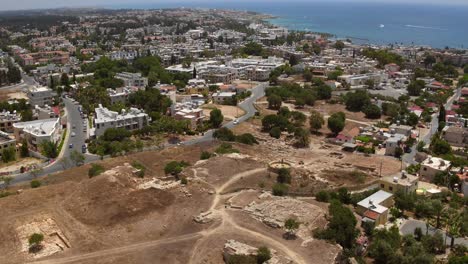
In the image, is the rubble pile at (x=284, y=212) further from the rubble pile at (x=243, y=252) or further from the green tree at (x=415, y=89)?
the green tree at (x=415, y=89)

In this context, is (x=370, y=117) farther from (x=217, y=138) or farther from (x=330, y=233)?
(x=330, y=233)

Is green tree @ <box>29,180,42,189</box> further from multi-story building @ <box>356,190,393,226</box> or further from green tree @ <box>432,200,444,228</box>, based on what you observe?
green tree @ <box>432,200,444,228</box>

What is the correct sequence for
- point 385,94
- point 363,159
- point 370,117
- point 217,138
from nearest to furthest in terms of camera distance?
point 363,159 < point 217,138 < point 370,117 < point 385,94

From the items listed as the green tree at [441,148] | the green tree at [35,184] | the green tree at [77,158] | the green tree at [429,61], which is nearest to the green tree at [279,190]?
the green tree at [35,184]

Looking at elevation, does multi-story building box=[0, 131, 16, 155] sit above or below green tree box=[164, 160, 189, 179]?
below

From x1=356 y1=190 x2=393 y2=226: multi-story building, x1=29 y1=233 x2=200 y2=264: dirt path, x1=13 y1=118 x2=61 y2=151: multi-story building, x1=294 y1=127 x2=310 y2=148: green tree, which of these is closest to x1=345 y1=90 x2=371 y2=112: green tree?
x1=294 y1=127 x2=310 y2=148: green tree

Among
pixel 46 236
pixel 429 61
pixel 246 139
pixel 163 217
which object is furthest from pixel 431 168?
pixel 429 61

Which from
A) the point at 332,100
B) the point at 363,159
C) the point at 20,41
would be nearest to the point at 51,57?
the point at 20,41
